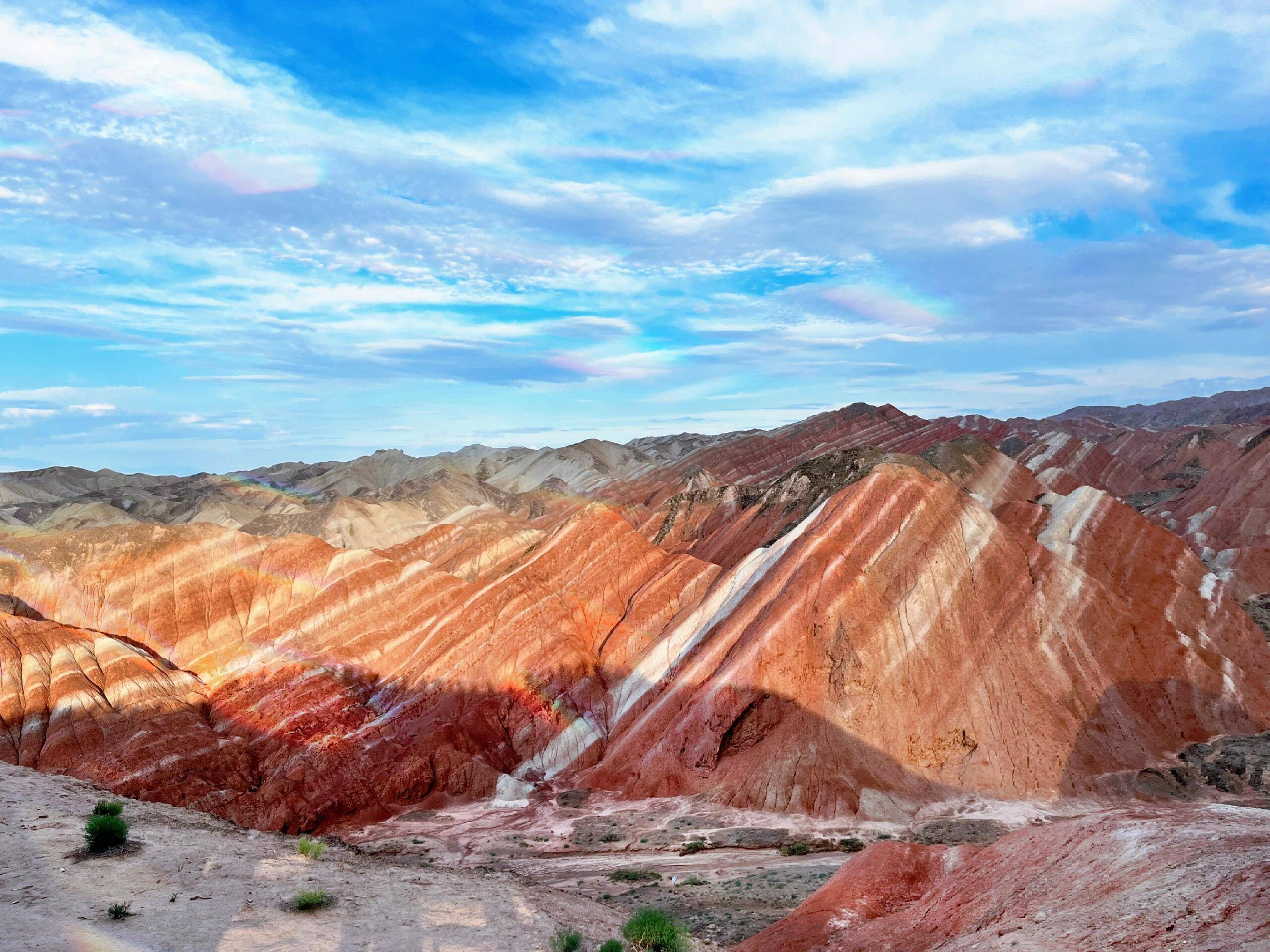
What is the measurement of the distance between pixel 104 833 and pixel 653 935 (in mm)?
10048

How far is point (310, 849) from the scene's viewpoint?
57.3 feet

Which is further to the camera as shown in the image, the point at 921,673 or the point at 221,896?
the point at 921,673

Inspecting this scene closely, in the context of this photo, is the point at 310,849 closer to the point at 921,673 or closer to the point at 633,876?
the point at 633,876

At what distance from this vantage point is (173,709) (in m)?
44.3

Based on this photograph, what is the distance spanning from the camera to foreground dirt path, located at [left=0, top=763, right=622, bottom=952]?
485 inches

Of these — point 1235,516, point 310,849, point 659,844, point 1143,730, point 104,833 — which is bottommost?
point 659,844

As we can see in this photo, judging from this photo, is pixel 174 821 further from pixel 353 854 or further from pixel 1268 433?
pixel 1268 433

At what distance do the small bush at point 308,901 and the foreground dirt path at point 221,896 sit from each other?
13 cm

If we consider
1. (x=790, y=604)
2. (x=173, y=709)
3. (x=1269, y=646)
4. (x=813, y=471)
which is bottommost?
A: (x=173, y=709)

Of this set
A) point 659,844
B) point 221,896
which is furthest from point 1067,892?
point 659,844

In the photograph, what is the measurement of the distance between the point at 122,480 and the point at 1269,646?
16664 centimetres

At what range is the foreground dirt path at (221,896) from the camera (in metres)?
12.3

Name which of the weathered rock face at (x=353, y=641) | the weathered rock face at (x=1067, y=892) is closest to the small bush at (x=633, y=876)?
the weathered rock face at (x=1067, y=892)

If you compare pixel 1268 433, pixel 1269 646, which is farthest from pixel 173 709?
pixel 1268 433
